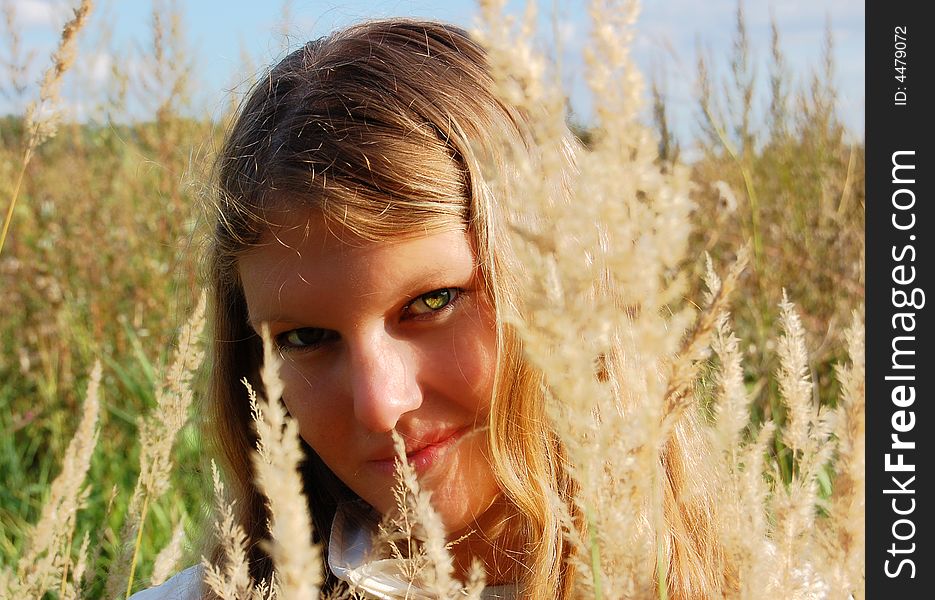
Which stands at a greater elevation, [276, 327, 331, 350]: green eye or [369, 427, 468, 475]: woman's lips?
[276, 327, 331, 350]: green eye

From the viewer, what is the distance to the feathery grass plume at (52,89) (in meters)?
1.10

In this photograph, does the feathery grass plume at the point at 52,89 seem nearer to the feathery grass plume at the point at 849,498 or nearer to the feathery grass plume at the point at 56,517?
the feathery grass plume at the point at 56,517

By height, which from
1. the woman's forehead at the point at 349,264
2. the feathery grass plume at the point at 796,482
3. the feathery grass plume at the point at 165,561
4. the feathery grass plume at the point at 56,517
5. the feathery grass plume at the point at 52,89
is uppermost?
the feathery grass plume at the point at 52,89

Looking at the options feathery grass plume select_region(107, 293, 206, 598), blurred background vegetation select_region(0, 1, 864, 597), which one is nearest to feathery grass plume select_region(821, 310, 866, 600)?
feathery grass plume select_region(107, 293, 206, 598)

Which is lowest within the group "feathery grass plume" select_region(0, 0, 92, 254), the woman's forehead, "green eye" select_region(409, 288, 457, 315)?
"green eye" select_region(409, 288, 457, 315)

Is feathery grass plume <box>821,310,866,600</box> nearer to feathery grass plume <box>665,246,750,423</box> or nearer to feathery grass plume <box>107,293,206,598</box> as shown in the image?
feathery grass plume <box>665,246,750,423</box>

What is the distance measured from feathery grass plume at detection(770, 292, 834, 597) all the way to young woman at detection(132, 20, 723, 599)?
0.39m

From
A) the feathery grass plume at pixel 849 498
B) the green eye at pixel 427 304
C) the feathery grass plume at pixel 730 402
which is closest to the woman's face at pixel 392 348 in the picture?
the green eye at pixel 427 304

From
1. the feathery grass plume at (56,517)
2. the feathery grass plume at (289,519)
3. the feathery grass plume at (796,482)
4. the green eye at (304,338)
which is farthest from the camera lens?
the green eye at (304,338)

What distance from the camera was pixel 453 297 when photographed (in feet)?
3.98

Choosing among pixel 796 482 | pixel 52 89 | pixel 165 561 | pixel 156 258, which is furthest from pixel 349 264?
pixel 156 258

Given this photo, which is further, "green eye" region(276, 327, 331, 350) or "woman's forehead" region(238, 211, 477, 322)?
"green eye" region(276, 327, 331, 350)

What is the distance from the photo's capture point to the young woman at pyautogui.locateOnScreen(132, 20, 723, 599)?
1.18 meters
